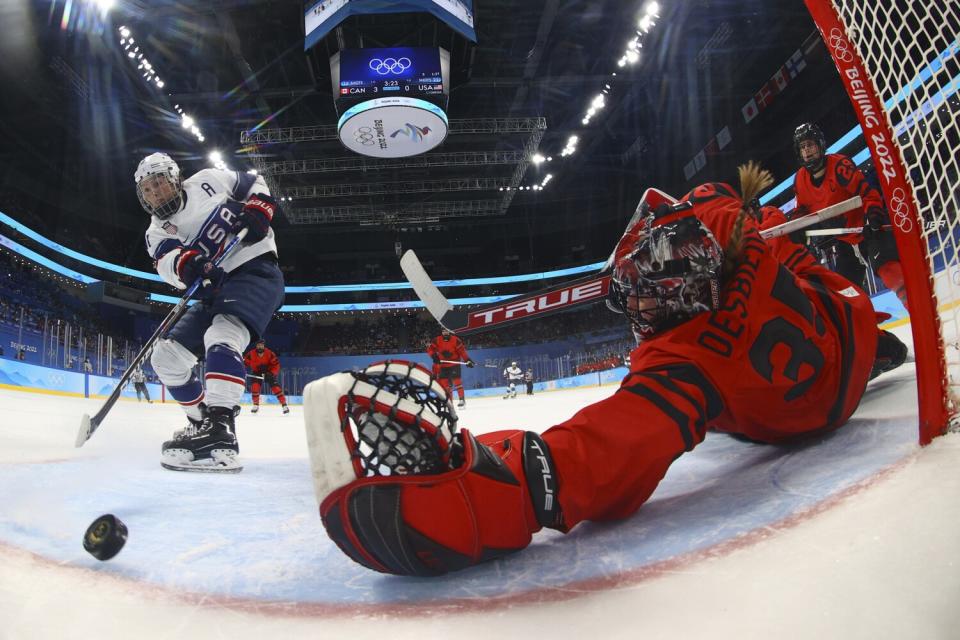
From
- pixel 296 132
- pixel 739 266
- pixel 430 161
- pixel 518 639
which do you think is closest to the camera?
pixel 518 639

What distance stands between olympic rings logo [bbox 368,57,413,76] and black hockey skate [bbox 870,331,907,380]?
6822 mm

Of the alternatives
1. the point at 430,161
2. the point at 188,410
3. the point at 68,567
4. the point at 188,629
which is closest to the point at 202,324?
the point at 188,410

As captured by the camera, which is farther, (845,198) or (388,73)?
(388,73)

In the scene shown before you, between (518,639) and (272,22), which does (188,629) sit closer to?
(518,639)

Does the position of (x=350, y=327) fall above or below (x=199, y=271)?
above

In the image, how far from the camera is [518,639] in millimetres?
504

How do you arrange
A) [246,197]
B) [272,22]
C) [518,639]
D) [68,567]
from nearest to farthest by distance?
[518,639]
[68,567]
[246,197]
[272,22]

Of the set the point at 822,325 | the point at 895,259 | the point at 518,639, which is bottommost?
the point at 518,639

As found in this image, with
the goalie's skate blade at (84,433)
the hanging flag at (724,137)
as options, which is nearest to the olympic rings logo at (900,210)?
the goalie's skate blade at (84,433)

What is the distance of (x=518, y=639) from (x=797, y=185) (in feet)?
10.9

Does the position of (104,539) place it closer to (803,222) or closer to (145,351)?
(145,351)

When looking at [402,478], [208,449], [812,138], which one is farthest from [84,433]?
[812,138]

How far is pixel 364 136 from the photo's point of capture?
760 cm

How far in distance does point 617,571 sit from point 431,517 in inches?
9.4
